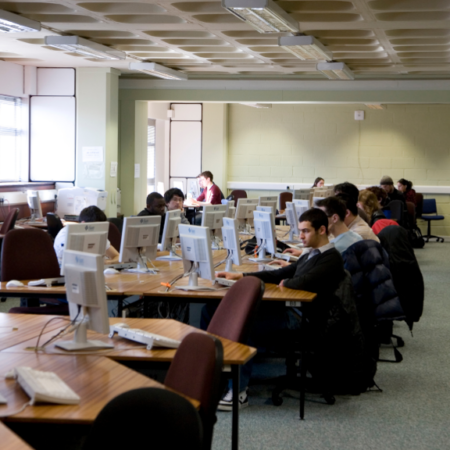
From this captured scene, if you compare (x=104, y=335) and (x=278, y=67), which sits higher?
(x=278, y=67)

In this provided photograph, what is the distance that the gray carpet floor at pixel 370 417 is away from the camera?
3.66 meters

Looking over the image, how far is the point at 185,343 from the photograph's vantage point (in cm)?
233

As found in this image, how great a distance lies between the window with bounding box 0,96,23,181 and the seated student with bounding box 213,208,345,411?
690 cm

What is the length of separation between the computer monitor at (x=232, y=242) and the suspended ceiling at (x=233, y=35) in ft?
7.40

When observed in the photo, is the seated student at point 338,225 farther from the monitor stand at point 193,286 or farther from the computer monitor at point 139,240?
the computer monitor at point 139,240

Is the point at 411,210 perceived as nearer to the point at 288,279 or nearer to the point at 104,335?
the point at 288,279

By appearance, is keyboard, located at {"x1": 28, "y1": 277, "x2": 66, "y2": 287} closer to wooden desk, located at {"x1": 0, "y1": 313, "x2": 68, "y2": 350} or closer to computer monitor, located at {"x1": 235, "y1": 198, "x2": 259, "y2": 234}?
wooden desk, located at {"x1": 0, "y1": 313, "x2": 68, "y2": 350}

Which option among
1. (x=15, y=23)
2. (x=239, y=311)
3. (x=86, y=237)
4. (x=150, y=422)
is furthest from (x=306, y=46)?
(x=150, y=422)

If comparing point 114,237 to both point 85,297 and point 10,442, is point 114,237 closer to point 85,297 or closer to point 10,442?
point 85,297

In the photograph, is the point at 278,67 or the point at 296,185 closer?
the point at 278,67

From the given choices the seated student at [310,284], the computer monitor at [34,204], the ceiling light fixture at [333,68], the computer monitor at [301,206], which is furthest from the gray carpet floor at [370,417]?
the computer monitor at [34,204]

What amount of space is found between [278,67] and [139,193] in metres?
3.35

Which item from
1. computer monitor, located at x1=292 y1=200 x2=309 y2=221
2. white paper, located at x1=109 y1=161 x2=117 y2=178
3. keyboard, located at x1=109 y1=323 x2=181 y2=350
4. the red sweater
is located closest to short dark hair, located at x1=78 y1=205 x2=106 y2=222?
keyboard, located at x1=109 y1=323 x2=181 y2=350

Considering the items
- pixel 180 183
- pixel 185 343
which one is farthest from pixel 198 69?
pixel 185 343
